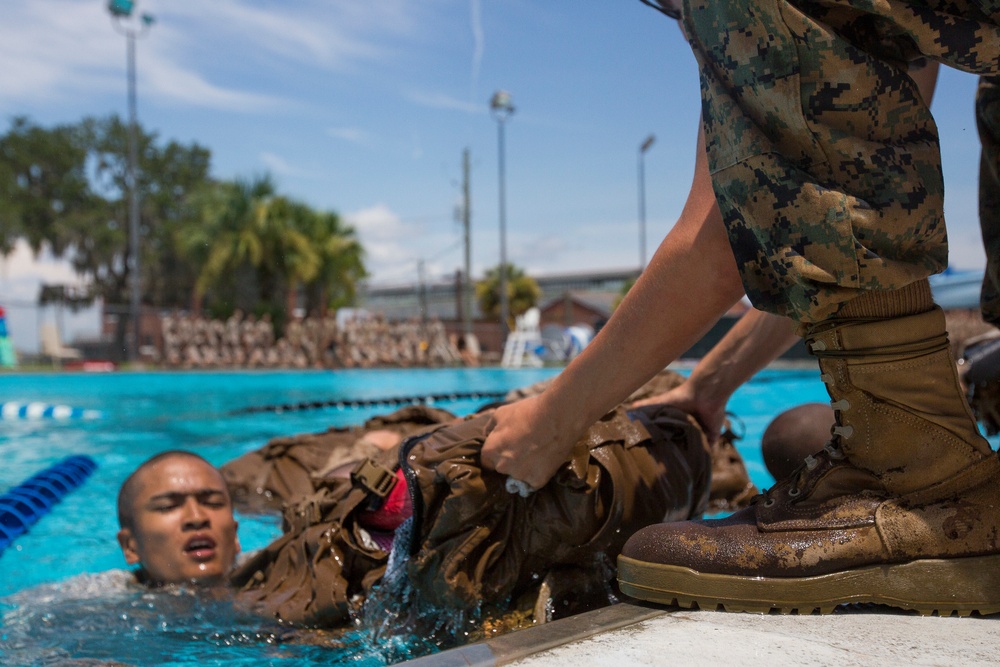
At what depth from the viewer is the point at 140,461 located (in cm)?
645

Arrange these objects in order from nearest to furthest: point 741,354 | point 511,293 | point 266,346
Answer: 1. point 741,354
2. point 266,346
3. point 511,293

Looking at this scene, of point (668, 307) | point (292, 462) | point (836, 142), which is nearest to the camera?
point (836, 142)

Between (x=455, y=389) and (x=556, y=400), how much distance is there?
45.9 ft

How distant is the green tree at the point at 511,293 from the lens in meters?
45.0

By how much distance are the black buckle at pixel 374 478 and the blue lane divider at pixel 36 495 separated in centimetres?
242

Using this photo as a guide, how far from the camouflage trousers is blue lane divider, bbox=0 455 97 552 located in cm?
366

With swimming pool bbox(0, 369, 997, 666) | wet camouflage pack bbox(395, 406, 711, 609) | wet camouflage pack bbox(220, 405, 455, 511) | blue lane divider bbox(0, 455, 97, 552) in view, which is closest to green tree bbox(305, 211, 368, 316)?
swimming pool bbox(0, 369, 997, 666)

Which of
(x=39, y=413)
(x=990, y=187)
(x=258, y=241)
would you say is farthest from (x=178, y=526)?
(x=258, y=241)

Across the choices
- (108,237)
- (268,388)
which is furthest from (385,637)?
(108,237)

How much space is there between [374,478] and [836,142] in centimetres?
137

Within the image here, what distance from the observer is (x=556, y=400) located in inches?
63.1

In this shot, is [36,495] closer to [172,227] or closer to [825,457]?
[825,457]

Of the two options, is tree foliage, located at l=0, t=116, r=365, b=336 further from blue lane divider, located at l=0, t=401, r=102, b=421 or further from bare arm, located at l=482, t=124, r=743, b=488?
bare arm, located at l=482, t=124, r=743, b=488

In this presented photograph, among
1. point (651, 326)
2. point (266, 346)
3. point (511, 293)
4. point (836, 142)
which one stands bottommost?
point (266, 346)
